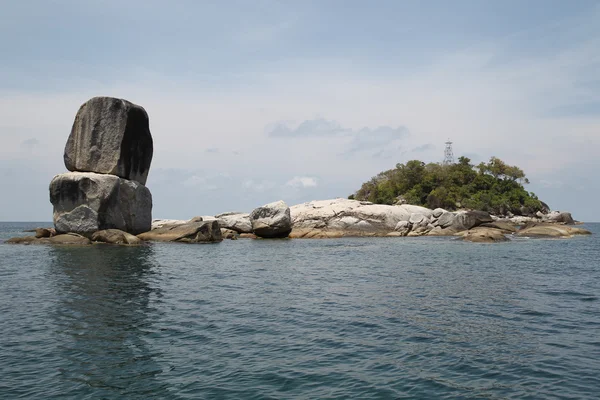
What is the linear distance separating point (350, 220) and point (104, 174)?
28885mm

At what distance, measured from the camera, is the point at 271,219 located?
167 ft

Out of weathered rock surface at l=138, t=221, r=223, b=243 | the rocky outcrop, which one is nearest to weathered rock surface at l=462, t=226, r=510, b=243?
weathered rock surface at l=138, t=221, r=223, b=243

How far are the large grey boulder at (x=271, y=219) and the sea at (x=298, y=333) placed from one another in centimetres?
2608

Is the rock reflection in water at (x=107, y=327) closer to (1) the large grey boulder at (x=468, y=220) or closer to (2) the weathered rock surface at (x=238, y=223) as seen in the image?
(2) the weathered rock surface at (x=238, y=223)

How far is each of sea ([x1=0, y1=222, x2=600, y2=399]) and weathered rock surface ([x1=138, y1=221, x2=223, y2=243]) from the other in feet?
60.6

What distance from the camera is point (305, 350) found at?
35.2 ft

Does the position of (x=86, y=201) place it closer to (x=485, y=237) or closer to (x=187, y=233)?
(x=187, y=233)

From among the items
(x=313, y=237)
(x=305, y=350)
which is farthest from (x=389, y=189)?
(x=305, y=350)

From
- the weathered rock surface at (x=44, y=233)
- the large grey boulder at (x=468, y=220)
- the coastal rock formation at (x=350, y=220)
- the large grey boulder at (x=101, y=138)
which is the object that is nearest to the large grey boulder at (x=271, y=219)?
the coastal rock formation at (x=350, y=220)

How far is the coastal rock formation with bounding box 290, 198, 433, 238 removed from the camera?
55.7 metres

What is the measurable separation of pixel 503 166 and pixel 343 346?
103 metres

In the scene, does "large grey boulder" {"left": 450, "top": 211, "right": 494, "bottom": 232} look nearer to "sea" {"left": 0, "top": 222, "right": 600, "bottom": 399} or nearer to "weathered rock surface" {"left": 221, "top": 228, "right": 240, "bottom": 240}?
"weathered rock surface" {"left": 221, "top": 228, "right": 240, "bottom": 240}

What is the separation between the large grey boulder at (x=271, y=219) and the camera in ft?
167

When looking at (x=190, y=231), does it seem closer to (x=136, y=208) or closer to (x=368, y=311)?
(x=136, y=208)
